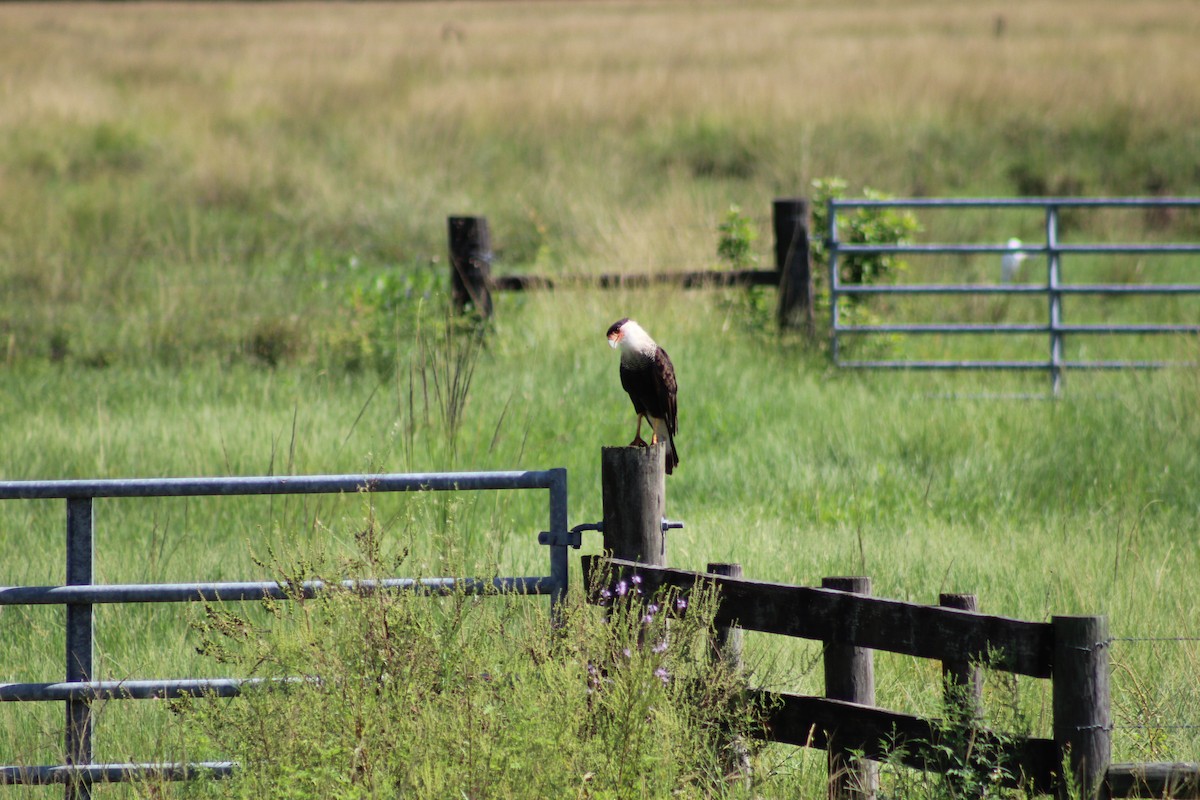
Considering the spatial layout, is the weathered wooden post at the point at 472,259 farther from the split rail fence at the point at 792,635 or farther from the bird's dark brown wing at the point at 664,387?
the split rail fence at the point at 792,635

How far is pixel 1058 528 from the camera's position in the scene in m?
5.70

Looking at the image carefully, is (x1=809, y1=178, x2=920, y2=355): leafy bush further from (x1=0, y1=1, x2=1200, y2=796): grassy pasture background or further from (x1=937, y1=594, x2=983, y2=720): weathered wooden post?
(x1=937, y1=594, x2=983, y2=720): weathered wooden post

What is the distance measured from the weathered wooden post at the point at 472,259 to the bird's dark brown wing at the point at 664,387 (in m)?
4.22

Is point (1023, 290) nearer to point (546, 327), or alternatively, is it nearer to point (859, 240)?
point (859, 240)

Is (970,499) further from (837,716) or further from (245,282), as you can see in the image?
(245,282)

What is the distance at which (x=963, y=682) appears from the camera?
3301 millimetres

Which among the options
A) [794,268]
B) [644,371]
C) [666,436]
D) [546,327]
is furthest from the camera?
[794,268]

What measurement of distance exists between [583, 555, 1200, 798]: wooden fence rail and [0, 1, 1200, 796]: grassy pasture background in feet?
1.97

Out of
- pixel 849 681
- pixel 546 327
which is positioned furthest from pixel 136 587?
pixel 546 327

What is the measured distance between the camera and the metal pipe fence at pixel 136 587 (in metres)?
3.46

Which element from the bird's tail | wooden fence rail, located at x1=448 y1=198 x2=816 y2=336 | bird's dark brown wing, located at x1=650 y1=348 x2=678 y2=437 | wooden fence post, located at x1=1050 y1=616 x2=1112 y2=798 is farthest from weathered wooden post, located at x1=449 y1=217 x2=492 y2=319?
wooden fence post, located at x1=1050 y1=616 x2=1112 y2=798

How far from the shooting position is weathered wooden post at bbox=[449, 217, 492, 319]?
361 inches

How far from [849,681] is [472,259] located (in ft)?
20.4

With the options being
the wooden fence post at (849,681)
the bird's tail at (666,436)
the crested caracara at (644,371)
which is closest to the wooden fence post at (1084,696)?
the wooden fence post at (849,681)
